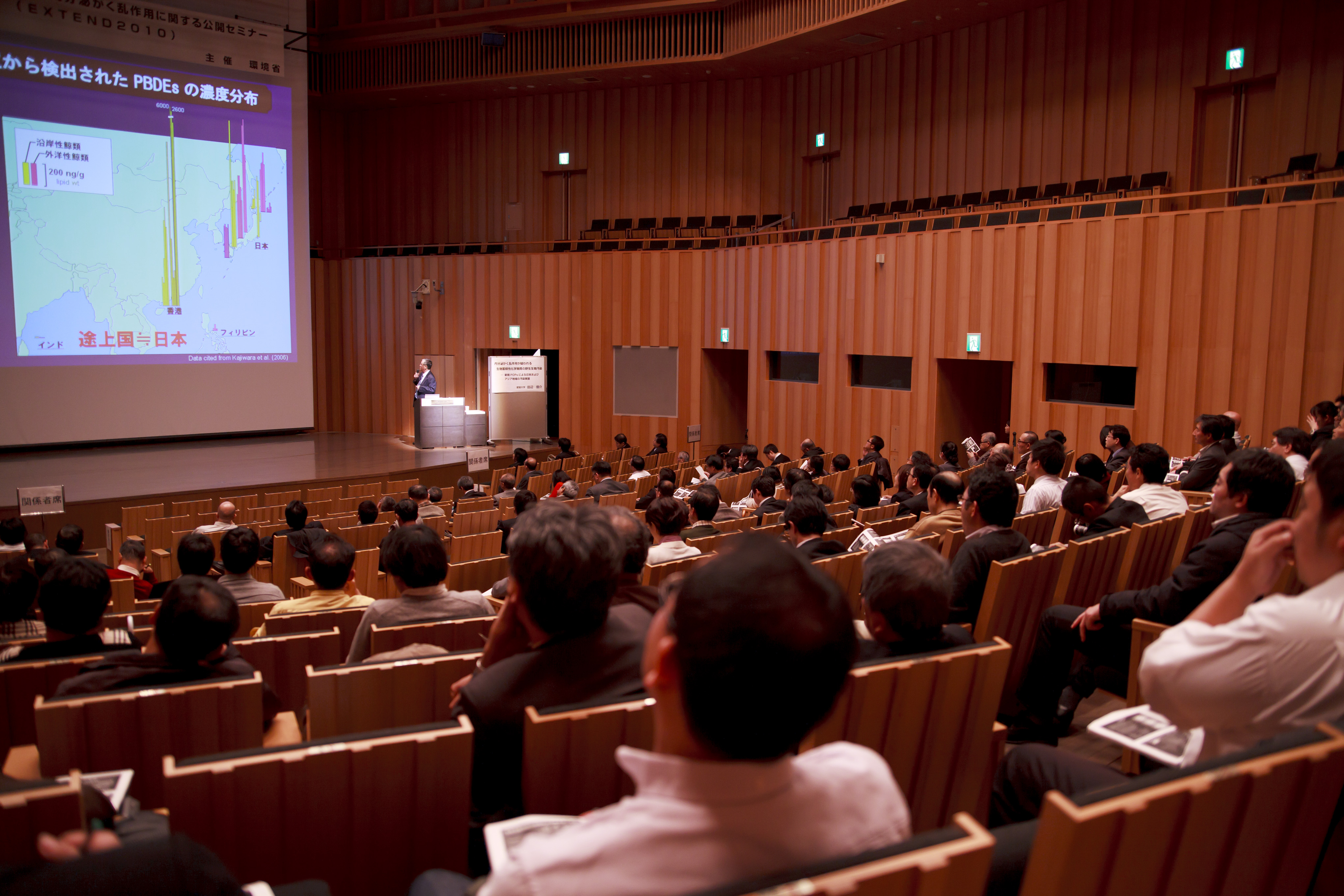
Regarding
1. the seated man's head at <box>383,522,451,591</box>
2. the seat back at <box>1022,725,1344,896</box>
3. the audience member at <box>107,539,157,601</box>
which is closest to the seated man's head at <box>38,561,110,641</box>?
the seated man's head at <box>383,522,451,591</box>

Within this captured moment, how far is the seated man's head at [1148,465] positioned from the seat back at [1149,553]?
69 cm

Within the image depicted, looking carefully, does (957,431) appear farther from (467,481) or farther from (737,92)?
(737,92)

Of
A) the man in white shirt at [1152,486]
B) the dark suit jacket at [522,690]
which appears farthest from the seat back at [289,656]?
the man in white shirt at [1152,486]

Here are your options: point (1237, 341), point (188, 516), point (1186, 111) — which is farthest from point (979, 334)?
point (188, 516)

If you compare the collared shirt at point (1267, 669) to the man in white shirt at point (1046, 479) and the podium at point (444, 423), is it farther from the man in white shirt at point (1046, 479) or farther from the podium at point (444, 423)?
the podium at point (444, 423)

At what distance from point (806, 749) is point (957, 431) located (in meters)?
10.7

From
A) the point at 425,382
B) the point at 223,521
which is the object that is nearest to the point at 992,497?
the point at 223,521

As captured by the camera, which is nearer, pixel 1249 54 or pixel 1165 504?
pixel 1165 504

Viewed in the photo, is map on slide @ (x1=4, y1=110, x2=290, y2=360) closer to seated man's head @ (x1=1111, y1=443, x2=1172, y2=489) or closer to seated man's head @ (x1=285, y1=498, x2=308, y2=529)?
seated man's head @ (x1=285, y1=498, x2=308, y2=529)

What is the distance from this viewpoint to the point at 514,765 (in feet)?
6.53

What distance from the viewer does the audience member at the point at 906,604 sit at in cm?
232

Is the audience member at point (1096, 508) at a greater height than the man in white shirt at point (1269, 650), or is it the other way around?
the man in white shirt at point (1269, 650)

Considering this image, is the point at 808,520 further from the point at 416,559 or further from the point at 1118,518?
the point at 416,559

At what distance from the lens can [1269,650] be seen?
67.0 inches
